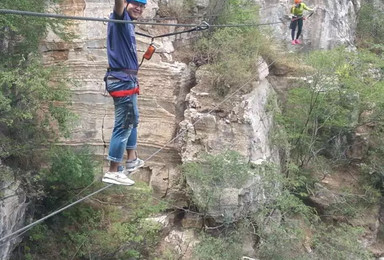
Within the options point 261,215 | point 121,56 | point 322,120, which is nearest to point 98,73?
point 261,215

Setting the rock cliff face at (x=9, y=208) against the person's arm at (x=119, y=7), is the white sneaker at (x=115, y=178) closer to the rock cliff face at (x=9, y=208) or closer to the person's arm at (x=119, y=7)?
the person's arm at (x=119, y=7)

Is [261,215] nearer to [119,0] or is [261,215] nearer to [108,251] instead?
[108,251]

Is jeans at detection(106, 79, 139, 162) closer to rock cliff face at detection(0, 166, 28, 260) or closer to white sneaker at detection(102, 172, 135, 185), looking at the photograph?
white sneaker at detection(102, 172, 135, 185)

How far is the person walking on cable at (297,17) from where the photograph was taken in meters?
13.3

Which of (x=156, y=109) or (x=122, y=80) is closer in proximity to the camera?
(x=122, y=80)

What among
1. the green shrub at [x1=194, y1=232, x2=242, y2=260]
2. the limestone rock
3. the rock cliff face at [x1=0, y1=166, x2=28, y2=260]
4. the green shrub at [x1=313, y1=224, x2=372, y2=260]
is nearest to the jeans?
the rock cliff face at [x1=0, y1=166, x2=28, y2=260]

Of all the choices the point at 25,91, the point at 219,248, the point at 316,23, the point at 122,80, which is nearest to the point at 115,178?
the point at 122,80

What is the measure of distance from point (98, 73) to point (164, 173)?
2.49 metres

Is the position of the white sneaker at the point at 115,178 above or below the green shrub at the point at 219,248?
above

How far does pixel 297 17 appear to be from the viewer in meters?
13.6

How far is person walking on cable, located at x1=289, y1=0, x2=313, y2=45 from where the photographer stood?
13297mm

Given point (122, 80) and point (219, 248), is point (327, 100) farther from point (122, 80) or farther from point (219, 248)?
point (122, 80)

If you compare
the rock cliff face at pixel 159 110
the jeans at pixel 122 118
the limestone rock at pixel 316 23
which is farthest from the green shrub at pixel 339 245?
the limestone rock at pixel 316 23

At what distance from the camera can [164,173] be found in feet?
30.8
